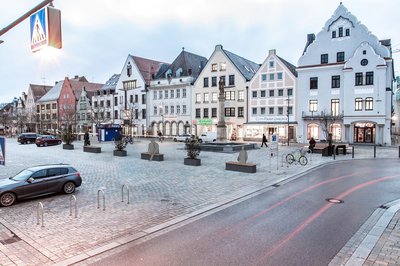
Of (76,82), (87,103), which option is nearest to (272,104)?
(87,103)

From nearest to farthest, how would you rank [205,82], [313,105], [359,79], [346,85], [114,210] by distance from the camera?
[114,210] < [359,79] < [346,85] < [313,105] < [205,82]

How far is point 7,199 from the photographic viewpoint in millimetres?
11891

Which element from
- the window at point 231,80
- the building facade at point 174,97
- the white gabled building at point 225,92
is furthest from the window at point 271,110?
the building facade at point 174,97

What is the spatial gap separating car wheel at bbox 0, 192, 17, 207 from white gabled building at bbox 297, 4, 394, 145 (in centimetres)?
3804

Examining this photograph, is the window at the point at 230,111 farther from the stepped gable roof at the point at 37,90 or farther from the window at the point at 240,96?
the stepped gable roof at the point at 37,90

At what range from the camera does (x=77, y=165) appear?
75.2 feet

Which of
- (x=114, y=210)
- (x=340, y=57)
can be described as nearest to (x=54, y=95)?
(x=340, y=57)

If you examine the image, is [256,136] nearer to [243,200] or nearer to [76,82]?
[243,200]

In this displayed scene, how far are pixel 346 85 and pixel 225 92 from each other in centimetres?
2033

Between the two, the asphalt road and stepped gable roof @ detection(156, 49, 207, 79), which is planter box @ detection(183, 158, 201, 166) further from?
stepped gable roof @ detection(156, 49, 207, 79)

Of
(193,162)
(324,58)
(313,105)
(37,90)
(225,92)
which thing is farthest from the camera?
(37,90)

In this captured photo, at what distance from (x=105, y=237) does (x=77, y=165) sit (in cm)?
1586

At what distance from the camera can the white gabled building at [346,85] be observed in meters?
40.4

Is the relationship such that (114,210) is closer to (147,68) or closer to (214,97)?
(214,97)
